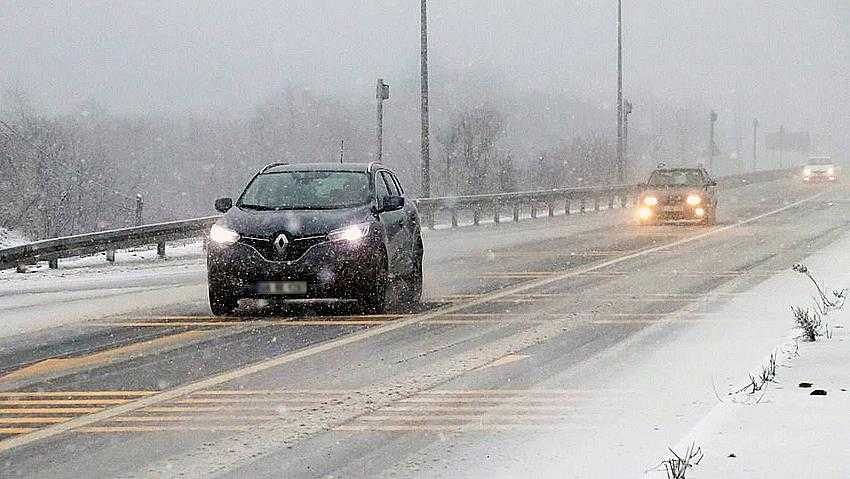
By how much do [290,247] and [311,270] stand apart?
33 centimetres

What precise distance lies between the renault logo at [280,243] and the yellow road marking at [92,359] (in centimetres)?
165

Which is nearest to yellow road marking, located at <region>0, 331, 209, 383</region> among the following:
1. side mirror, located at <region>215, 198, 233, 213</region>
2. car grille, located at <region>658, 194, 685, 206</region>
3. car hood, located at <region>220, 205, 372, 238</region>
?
car hood, located at <region>220, 205, 372, 238</region>

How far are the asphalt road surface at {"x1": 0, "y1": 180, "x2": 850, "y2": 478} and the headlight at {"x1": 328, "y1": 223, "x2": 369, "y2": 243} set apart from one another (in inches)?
33.3

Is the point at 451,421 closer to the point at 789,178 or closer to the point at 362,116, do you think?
the point at 789,178

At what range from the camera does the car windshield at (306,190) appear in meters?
15.5

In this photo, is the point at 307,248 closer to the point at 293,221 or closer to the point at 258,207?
the point at 293,221

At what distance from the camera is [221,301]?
49.0ft

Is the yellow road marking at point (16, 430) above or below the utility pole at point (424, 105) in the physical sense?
below

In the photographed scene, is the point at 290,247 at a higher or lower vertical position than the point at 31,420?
higher

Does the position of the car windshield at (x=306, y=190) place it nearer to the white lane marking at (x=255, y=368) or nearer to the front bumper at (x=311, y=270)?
the front bumper at (x=311, y=270)

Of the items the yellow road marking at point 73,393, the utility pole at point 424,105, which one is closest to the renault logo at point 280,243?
the yellow road marking at point 73,393

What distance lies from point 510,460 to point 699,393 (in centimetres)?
253

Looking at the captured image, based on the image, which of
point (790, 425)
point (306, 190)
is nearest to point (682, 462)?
point (790, 425)

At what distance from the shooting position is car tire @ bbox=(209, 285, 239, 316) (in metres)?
14.9
